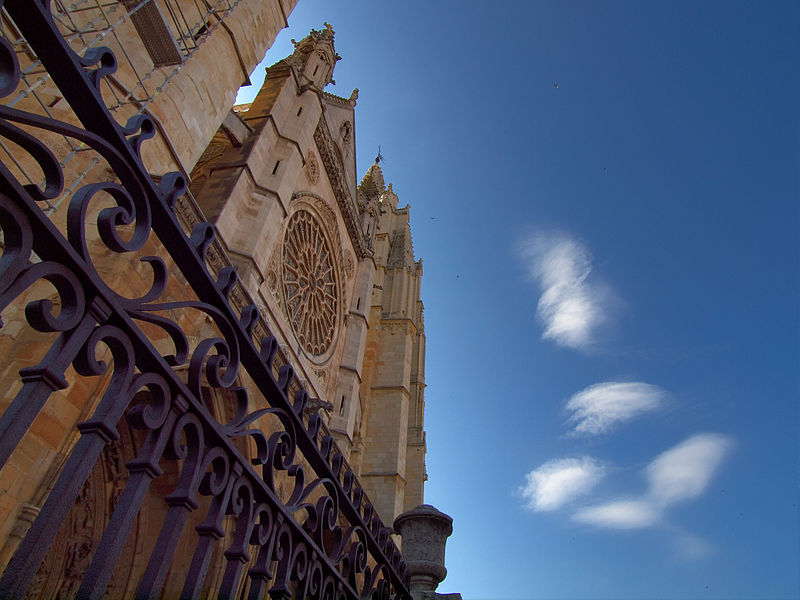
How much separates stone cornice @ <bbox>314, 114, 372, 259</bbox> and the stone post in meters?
10.7

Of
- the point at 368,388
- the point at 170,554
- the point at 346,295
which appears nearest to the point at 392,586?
the point at 170,554

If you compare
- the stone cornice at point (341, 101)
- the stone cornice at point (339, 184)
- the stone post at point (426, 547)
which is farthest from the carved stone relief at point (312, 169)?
the stone post at point (426, 547)

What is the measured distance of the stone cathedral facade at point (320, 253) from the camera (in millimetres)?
9680

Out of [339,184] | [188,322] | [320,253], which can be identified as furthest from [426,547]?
[339,184]

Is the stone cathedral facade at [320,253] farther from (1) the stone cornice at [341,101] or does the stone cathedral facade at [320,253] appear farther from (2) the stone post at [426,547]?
(2) the stone post at [426,547]

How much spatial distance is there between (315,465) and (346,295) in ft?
40.4

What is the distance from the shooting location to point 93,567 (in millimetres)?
1308

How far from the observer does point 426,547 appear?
12.0 ft

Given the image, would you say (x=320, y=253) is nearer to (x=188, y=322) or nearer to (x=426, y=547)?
(x=188, y=322)

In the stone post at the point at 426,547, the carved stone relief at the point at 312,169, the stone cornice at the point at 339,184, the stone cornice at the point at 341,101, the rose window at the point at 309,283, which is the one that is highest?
the stone cornice at the point at 341,101

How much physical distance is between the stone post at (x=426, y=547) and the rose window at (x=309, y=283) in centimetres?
794

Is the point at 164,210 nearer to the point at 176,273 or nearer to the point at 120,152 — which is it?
the point at 120,152

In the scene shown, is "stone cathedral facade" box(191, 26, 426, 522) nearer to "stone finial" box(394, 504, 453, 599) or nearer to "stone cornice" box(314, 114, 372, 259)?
"stone cornice" box(314, 114, 372, 259)

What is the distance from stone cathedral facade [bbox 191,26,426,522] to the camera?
9680 mm
